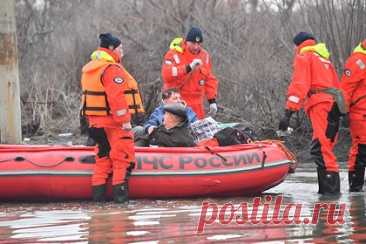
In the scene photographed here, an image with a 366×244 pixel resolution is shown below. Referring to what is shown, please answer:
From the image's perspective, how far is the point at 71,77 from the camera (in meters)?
19.9

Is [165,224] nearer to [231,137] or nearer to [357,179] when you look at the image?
[231,137]

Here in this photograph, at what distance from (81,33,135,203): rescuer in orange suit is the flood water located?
10.4 inches

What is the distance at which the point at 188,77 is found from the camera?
11.0 m

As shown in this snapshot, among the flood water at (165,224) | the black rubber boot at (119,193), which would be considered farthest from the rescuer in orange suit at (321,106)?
the black rubber boot at (119,193)

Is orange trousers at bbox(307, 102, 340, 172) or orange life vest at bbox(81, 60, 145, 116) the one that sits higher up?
orange life vest at bbox(81, 60, 145, 116)

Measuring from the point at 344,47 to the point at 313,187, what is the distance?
530cm

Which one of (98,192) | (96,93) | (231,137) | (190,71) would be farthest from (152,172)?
(190,71)

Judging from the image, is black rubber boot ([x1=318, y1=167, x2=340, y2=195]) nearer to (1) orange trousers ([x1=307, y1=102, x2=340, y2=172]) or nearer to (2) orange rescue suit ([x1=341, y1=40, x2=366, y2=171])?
(1) orange trousers ([x1=307, y1=102, x2=340, y2=172])

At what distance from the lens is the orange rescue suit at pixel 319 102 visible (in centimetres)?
866

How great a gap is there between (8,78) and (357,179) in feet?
15.4

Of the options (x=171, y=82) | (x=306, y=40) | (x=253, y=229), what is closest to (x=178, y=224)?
(x=253, y=229)

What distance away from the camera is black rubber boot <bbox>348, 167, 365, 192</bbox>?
9084 millimetres

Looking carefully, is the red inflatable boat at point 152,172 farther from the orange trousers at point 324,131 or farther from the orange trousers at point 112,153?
the orange trousers at point 324,131

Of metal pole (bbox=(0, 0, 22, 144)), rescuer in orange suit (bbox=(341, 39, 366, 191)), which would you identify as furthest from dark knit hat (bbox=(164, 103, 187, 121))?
metal pole (bbox=(0, 0, 22, 144))
